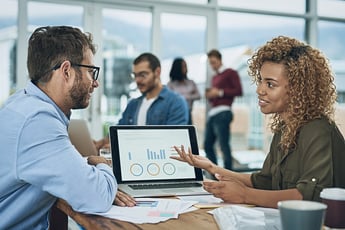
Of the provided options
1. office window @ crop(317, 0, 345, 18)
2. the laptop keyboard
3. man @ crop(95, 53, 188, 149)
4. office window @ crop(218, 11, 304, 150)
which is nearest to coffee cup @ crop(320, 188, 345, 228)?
the laptop keyboard

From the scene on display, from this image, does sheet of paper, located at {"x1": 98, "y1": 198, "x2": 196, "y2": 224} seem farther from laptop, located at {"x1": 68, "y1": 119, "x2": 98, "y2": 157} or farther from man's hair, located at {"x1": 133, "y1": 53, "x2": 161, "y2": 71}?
man's hair, located at {"x1": 133, "y1": 53, "x2": 161, "y2": 71}

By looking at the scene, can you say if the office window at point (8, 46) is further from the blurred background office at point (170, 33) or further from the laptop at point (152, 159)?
the laptop at point (152, 159)

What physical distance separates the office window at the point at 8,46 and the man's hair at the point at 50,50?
365 centimetres

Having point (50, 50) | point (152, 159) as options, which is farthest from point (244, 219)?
point (50, 50)

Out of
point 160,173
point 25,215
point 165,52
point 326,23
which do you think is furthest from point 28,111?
point 326,23

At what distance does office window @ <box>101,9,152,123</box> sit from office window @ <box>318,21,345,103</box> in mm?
2969

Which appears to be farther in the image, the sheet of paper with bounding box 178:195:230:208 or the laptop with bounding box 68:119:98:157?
the laptop with bounding box 68:119:98:157

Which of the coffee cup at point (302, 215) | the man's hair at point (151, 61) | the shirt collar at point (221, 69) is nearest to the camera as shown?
the coffee cup at point (302, 215)

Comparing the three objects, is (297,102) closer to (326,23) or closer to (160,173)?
(160,173)

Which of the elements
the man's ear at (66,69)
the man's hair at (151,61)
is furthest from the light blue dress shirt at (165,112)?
the man's ear at (66,69)

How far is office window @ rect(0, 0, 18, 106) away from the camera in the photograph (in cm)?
485

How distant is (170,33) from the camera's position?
5.66 m

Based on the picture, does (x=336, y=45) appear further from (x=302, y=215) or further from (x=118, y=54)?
(x=302, y=215)

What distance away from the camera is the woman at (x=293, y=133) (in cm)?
135
